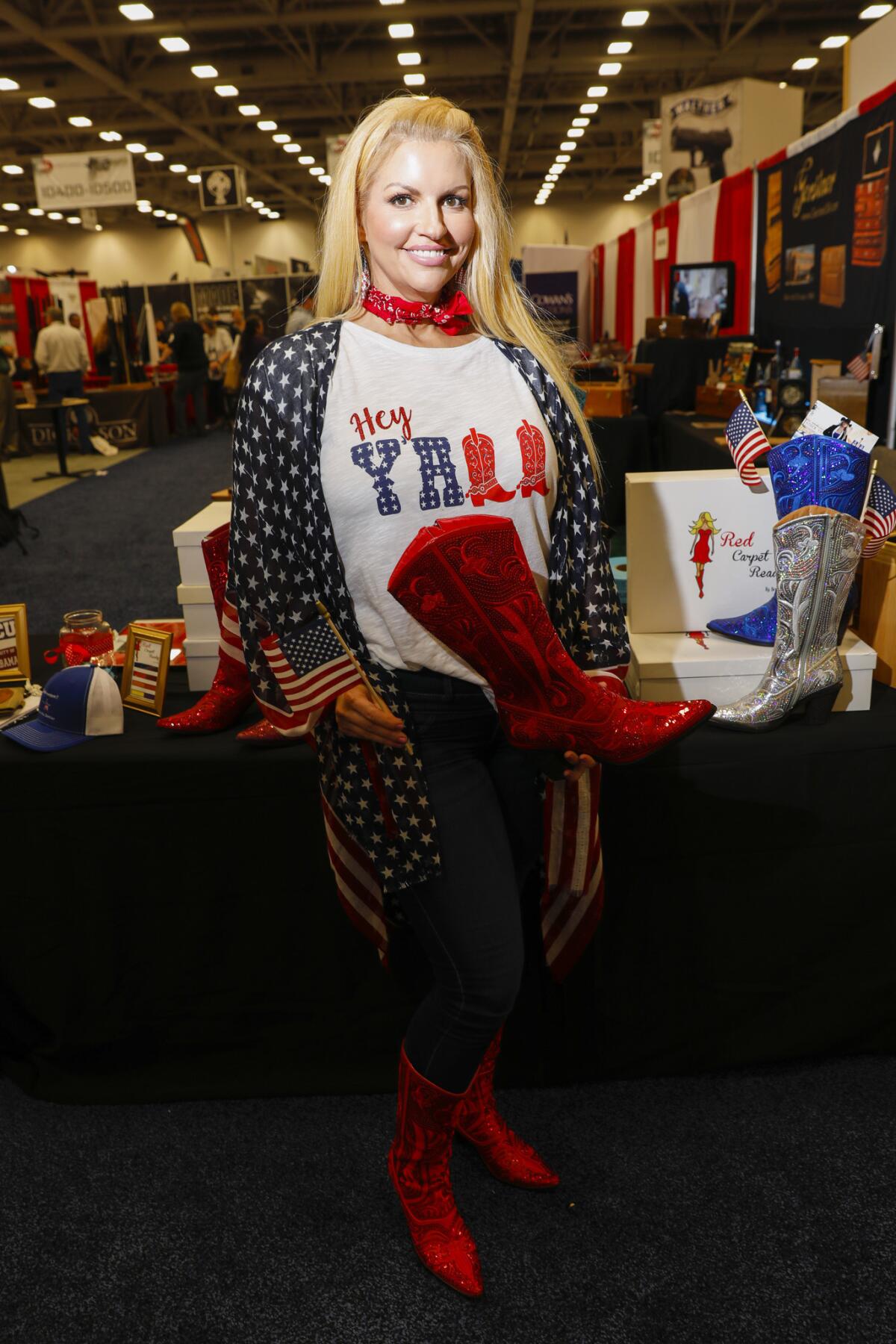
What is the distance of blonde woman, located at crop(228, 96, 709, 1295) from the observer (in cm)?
108

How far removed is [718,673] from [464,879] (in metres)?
0.61

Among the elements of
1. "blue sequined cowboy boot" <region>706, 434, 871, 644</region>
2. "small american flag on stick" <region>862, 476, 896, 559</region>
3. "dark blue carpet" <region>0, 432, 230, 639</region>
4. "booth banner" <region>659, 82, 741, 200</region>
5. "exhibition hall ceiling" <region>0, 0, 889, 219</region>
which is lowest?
→ "dark blue carpet" <region>0, 432, 230, 639</region>

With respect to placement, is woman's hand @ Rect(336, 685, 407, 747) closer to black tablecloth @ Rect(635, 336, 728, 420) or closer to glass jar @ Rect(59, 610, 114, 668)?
glass jar @ Rect(59, 610, 114, 668)

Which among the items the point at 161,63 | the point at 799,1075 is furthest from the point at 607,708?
the point at 161,63

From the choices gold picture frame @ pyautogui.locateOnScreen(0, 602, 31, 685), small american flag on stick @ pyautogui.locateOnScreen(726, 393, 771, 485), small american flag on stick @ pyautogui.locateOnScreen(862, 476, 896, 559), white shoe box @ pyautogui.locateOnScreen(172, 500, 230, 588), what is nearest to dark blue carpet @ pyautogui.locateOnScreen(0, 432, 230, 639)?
gold picture frame @ pyautogui.locateOnScreen(0, 602, 31, 685)

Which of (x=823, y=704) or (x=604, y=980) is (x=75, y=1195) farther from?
(x=823, y=704)

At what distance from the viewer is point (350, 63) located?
1208 cm

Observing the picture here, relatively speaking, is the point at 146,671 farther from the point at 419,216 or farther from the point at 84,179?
the point at 84,179

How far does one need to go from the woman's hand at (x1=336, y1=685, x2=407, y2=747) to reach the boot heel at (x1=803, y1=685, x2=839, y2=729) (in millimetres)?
711

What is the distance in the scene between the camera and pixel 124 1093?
1.68 m

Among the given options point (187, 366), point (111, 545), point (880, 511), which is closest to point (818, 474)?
point (880, 511)

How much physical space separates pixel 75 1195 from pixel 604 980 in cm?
84

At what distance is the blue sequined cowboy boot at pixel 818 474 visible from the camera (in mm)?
1406

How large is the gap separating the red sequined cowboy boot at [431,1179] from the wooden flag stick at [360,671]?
1.52 ft
